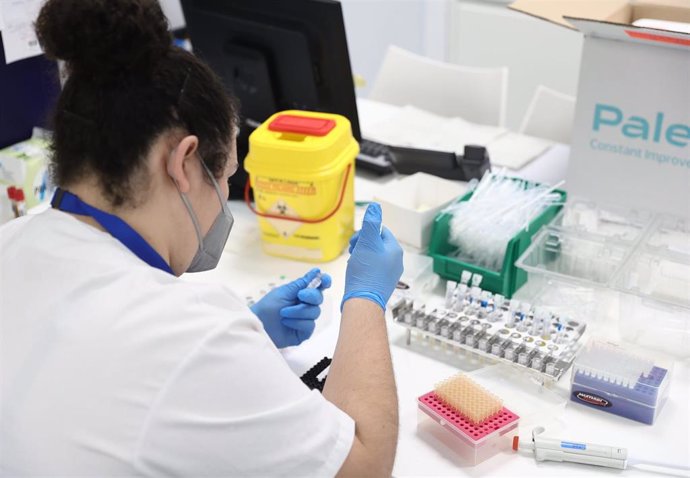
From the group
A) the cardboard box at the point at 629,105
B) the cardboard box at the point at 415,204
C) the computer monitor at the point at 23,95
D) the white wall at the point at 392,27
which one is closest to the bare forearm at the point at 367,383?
the cardboard box at the point at 415,204

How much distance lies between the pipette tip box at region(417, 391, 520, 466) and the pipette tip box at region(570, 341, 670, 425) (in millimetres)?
149

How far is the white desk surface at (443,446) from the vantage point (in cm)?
113

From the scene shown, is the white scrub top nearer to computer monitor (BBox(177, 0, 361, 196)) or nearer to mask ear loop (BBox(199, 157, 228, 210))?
mask ear loop (BBox(199, 157, 228, 210))

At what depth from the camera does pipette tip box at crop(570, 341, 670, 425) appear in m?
1.20

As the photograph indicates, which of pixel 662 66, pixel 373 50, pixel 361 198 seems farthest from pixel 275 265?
pixel 373 50

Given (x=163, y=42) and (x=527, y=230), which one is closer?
(x=163, y=42)

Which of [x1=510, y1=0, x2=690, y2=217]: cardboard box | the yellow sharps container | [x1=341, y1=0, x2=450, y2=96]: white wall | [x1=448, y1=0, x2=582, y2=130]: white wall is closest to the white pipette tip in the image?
the yellow sharps container

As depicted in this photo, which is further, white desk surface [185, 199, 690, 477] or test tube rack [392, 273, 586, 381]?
test tube rack [392, 273, 586, 381]

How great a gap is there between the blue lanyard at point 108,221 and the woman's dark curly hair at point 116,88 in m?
0.03

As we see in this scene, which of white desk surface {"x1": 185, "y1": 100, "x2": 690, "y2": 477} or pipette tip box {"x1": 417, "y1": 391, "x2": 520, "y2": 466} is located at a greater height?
pipette tip box {"x1": 417, "y1": 391, "x2": 520, "y2": 466}

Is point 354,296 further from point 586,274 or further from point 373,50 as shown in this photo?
point 373,50

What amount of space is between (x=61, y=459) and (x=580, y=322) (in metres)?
0.88

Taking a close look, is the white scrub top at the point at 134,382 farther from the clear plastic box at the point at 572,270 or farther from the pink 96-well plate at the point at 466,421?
the clear plastic box at the point at 572,270

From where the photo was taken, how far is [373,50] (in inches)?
156
